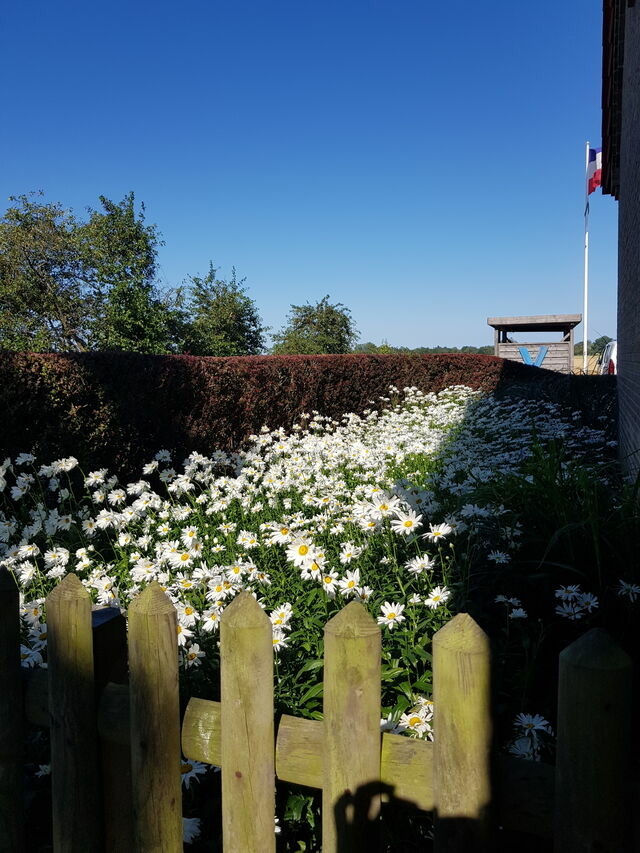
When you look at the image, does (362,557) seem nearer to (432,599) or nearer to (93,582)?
(432,599)

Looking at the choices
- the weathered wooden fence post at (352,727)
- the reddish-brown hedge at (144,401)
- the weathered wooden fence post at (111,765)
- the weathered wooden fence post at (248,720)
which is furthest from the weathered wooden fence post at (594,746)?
the reddish-brown hedge at (144,401)

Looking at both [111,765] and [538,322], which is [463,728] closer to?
[111,765]

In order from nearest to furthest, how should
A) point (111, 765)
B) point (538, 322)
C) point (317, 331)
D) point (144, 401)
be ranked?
1. point (111, 765)
2. point (144, 401)
3. point (538, 322)
4. point (317, 331)

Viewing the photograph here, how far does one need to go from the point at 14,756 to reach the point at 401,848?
1022 mm

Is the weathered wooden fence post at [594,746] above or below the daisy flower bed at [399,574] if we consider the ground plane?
above

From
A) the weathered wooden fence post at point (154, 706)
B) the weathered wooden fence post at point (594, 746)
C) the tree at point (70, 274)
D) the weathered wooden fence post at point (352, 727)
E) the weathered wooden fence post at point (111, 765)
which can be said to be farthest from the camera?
the tree at point (70, 274)

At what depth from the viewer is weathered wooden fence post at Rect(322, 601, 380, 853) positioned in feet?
3.20

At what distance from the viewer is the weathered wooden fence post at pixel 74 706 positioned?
1.24m

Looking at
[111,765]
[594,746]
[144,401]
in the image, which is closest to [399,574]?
[111,765]

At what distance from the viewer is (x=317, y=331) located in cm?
3262

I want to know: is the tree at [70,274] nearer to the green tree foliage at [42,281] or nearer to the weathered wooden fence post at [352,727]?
the green tree foliage at [42,281]

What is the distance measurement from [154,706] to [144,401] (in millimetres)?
5580

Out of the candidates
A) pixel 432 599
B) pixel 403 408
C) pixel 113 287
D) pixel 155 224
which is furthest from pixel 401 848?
pixel 155 224

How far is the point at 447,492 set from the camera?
3.98m
